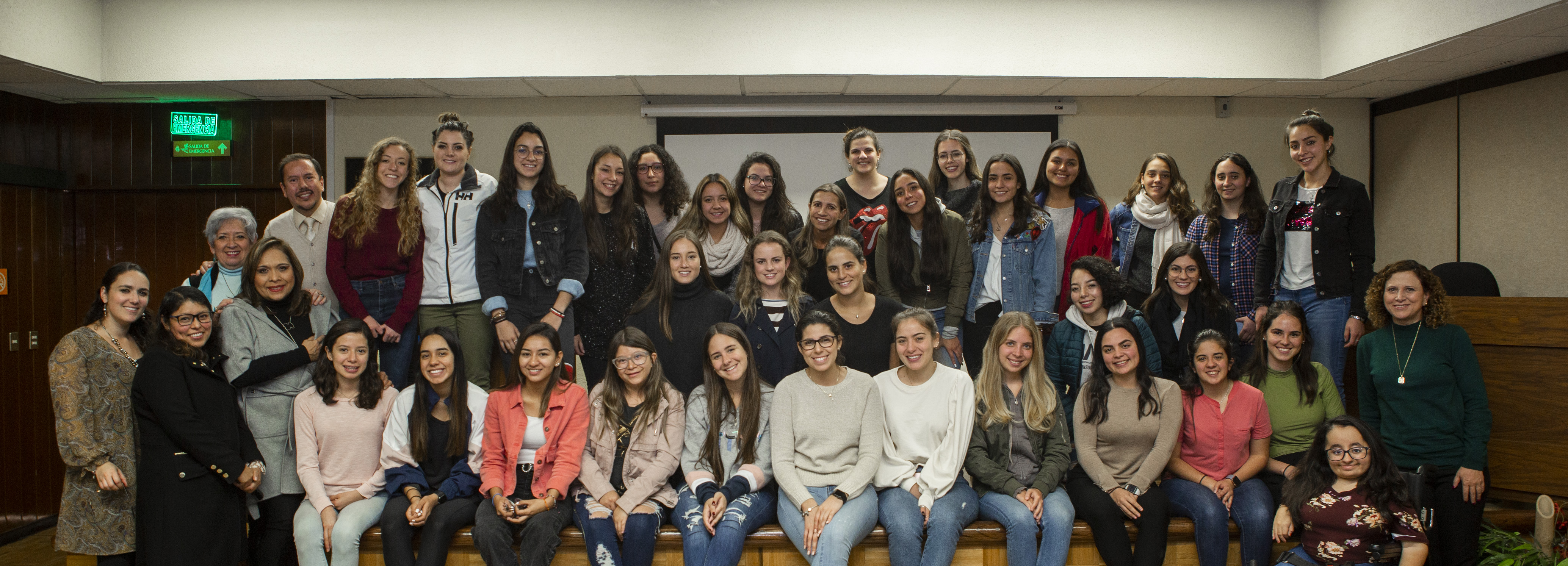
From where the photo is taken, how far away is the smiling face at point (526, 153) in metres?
3.42

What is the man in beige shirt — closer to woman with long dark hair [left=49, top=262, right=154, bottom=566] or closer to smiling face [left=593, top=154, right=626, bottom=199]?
woman with long dark hair [left=49, top=262, right=154, bottom=566]

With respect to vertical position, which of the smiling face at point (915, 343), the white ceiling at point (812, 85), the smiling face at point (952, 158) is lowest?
the smiling face at point (915, 343)

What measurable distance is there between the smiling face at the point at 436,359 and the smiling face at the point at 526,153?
0.80m

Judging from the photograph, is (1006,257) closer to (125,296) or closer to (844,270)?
(844,270)

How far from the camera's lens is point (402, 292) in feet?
11.1

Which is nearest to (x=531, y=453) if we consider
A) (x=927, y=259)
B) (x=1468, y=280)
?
(x=927, y=259)

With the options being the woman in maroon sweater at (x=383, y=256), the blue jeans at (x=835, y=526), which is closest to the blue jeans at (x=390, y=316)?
the woman in maroon sweater at (x=383, y=256)

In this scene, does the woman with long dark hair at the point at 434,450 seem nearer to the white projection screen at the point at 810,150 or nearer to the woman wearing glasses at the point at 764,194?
the woman wearing glasses at the point at 764,194

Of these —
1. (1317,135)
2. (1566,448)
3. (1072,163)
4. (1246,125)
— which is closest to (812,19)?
(1072,163)

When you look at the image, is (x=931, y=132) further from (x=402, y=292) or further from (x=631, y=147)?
(x=402, y=292)

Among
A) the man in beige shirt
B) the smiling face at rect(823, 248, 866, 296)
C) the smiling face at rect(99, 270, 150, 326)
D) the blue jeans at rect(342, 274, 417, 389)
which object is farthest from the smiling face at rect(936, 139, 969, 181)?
the smiling face at rect(99, 270, 150, 326)

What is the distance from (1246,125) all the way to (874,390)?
4.16 meters

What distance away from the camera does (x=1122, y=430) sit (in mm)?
3055

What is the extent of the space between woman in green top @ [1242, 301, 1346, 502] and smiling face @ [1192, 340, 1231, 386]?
21 centimetres
